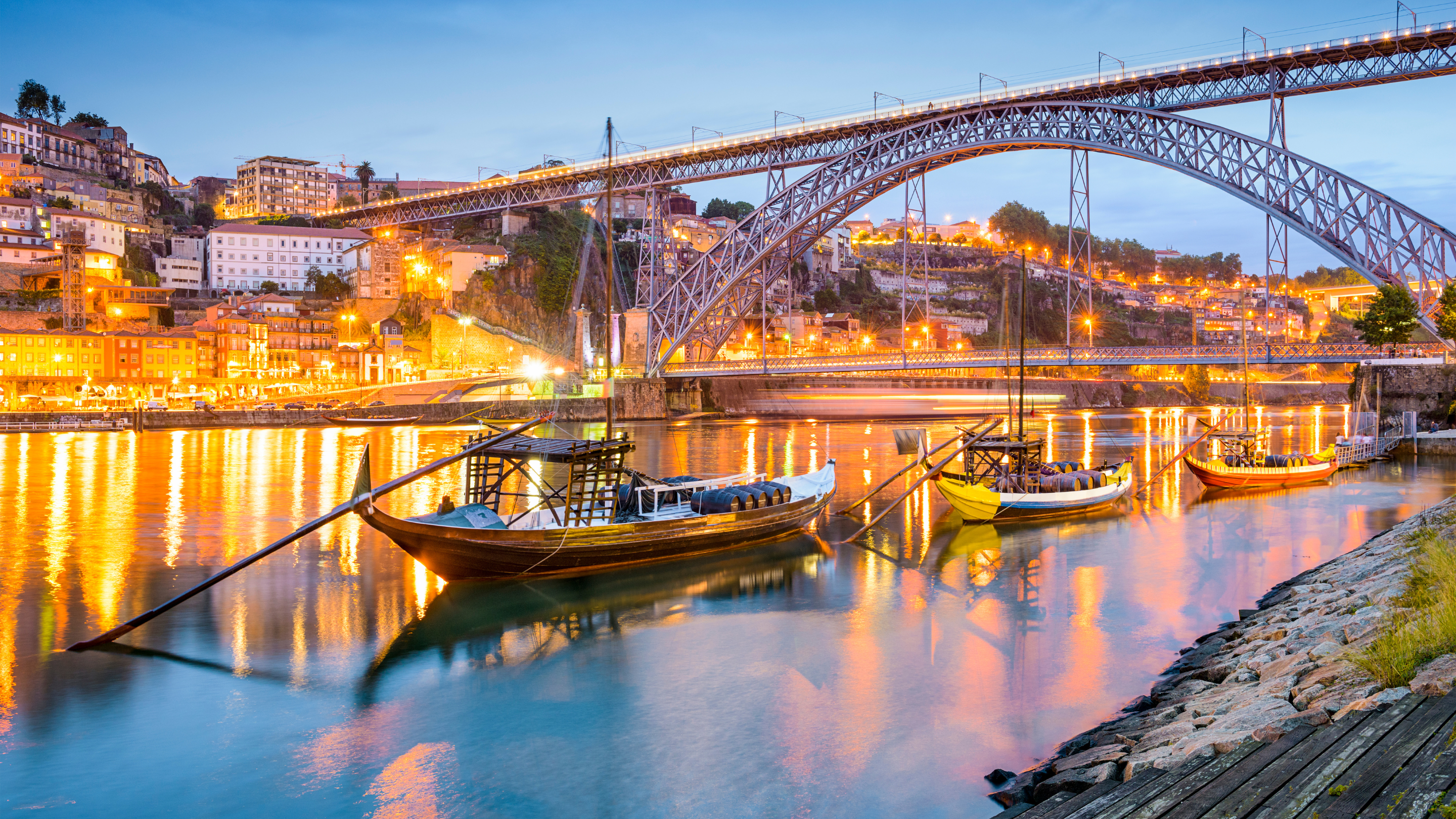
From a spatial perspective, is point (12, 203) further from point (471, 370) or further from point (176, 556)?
point (176, 556)

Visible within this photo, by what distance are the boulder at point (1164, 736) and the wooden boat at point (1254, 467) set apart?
2208 centimetres

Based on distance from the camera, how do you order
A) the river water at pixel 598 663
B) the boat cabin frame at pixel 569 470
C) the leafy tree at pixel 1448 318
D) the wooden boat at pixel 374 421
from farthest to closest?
the wooden boat at pixel 374 421 → the leafy tree at pixel 1448 318 → the boat cabin frame at pixel 569 470 → the river water at pixel 598 663

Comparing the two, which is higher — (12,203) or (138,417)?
(12,203)

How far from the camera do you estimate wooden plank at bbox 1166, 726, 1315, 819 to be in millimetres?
4906

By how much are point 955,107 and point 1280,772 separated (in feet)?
134

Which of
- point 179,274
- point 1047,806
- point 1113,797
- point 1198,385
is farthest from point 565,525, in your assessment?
point 179,274

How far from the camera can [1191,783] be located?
532cm

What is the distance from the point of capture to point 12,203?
74.9 metres

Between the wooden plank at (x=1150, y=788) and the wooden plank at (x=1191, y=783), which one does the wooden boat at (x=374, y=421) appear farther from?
the wooden plank at (x=1191, y=783)

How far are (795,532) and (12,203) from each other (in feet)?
266

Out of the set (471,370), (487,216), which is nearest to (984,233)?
(487,216)

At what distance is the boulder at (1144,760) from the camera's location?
6.25 metres

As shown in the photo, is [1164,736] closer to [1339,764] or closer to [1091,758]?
[1091,758]

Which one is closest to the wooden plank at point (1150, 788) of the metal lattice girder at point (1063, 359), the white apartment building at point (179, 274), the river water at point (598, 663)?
the river water at point (598, 663)
